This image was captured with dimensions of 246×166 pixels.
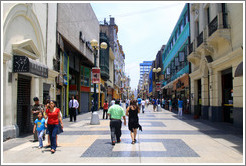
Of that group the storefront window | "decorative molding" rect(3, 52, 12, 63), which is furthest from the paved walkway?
the storefront window

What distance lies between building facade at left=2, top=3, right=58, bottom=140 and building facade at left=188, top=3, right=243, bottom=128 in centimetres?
998

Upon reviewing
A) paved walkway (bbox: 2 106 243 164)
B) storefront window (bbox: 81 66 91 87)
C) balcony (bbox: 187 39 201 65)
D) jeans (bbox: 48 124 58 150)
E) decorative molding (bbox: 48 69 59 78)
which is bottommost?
paved walkway (bbox: 2 106 243 164)

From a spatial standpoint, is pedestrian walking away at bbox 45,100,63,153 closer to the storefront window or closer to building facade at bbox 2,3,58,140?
building facade at bbox 2,3,58,140

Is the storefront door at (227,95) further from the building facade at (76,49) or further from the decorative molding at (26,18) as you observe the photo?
the decorative molding at (26,18)

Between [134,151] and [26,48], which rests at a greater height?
[26,48]

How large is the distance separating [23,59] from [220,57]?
11.7m

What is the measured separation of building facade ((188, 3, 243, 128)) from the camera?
12.3 m

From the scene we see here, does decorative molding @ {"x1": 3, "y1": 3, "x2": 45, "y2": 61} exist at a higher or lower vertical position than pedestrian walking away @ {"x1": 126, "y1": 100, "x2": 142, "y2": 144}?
higher

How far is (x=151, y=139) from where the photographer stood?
9.23 meters

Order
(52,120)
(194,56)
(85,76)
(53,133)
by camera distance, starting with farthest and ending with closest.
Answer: (85,76) < (194,56) < (52,120) < (53,133)

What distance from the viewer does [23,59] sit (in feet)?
32.6

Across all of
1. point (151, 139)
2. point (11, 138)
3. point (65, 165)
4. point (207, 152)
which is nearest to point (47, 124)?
point (65, 165)

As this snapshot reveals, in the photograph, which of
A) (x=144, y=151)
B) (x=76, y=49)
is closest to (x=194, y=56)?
(x=76, y=49)

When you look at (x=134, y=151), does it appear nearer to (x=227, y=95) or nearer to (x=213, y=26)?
(x=227, y=95)
